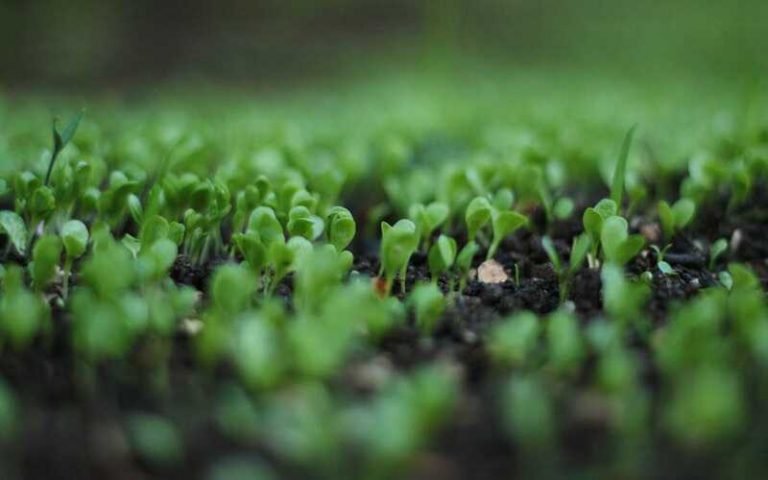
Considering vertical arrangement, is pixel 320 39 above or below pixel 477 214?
above

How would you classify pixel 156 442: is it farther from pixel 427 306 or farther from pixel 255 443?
pixel 427 306

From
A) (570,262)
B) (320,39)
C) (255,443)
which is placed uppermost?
(320,39)

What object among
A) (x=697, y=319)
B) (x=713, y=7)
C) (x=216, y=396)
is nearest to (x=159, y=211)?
(x=216, y=396)

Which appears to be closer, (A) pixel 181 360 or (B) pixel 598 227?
(A) pixel 181 360

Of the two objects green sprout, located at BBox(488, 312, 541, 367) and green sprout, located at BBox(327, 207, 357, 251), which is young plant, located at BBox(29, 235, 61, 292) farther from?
green sprout, located at BBox(488, 312, 541, 367)

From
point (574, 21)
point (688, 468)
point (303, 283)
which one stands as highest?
point (574, 21)

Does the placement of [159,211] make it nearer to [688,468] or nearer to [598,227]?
[598,227]

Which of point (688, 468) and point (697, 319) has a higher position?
point (697, 319)

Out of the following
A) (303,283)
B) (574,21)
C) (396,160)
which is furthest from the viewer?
(574,21)

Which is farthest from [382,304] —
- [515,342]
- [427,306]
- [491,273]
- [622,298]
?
[491,273]
